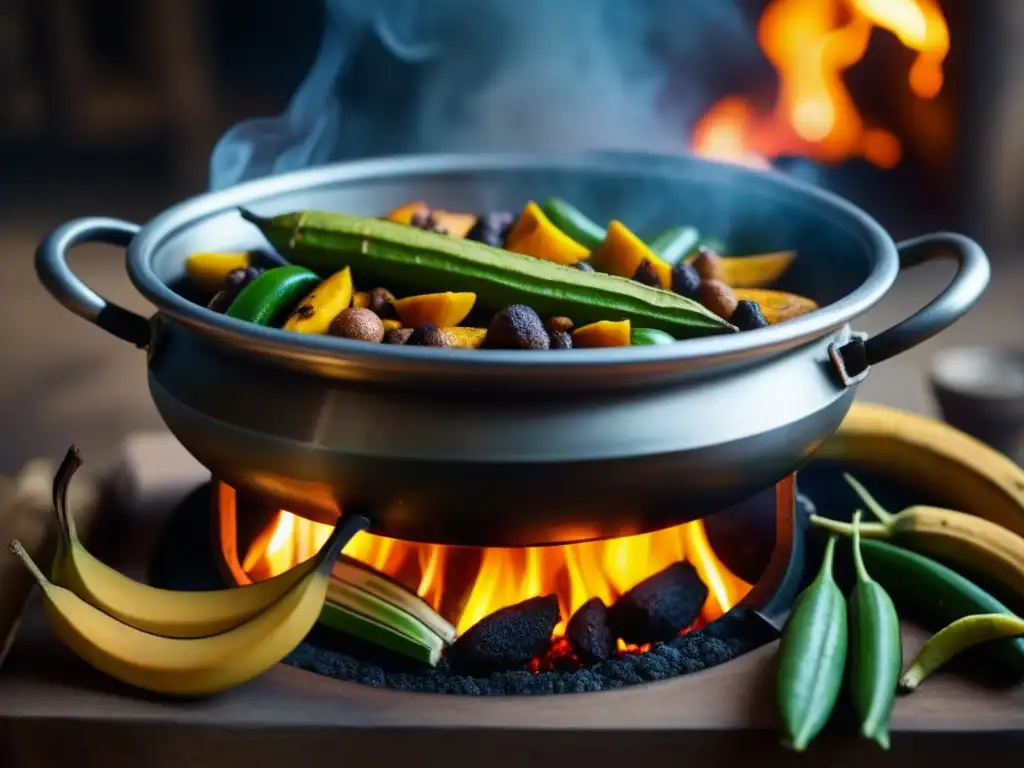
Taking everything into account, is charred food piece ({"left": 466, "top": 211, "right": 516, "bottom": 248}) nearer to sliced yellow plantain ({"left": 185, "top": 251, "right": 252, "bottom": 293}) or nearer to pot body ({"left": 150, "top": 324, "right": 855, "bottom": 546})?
sliced yellow plantain ({"left": 185, "top": 251, "right": 252, "bottom": 293})

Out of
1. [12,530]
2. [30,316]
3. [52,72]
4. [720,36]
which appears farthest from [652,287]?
[52,72]

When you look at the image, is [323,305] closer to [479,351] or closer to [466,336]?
[466,336]

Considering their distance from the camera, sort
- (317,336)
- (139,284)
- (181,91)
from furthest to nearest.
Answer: (181,91)
(139,284)
(317,336)

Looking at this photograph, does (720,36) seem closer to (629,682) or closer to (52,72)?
(52,72)

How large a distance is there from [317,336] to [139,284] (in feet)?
0.72

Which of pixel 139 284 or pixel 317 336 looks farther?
pixel 139 284

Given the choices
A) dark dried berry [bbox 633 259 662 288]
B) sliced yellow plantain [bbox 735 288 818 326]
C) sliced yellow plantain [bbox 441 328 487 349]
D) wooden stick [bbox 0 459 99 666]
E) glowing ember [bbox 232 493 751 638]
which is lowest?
wooden stick [bbox 0 459 99 666]

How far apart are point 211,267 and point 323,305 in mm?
227

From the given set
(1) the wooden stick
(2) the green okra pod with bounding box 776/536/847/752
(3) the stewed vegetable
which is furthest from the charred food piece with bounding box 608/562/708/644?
(1) the wooden stick

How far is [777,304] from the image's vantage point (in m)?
1.19

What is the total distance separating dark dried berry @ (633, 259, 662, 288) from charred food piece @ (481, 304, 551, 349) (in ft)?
A: 0.62

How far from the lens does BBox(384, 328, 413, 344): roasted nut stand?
3.39 ft

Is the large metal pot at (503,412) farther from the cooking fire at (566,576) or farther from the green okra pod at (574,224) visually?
the green okra pod at (574,224)

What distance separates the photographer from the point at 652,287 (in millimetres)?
1109
